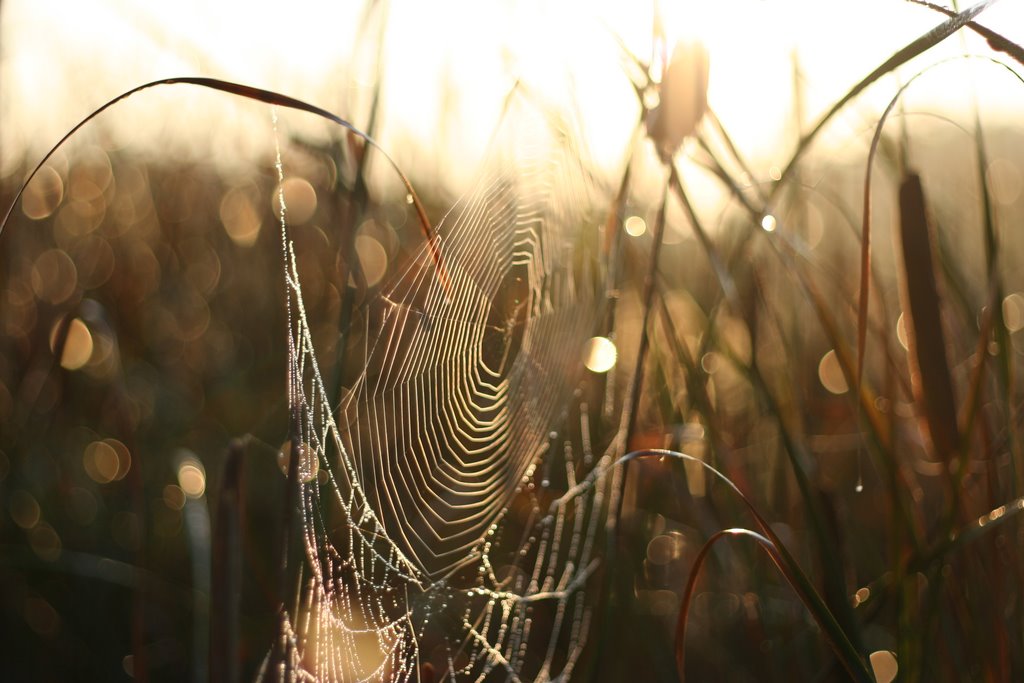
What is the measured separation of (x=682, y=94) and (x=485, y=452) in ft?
2.40

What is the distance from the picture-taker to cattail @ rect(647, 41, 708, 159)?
93cm

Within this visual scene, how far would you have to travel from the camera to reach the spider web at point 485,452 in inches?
48.9

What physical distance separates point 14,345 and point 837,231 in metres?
1.81

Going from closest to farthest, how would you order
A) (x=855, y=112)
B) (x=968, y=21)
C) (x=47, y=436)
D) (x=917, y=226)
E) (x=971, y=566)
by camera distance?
(x=968, y=21)
(x=917, y=226)
(x=971, y=566)
(x=855, y=112)
(x=47, y=436)

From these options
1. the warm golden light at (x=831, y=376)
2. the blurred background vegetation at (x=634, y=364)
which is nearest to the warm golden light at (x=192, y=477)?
the blurred background vegetation at (x=634, y=364)

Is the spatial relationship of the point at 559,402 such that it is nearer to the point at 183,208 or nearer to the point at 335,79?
the point at 335,79

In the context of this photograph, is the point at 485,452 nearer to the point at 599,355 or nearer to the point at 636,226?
the point at 599,355

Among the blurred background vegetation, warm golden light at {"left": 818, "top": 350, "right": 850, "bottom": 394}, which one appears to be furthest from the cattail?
warm golden light at {"left": 818, "top": 350, "right": 850, "bottom": 394}

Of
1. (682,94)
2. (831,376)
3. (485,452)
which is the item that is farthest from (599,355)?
(831,376)

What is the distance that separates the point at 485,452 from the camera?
4.91 feet

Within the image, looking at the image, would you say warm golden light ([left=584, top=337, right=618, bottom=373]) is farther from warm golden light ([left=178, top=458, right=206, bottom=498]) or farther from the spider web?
warm golden light ([left=178, top=458, right=206, bottom=498])

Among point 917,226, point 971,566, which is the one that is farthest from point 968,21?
point 971,566

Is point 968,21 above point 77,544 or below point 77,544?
above

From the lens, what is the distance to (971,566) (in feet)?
3.21
